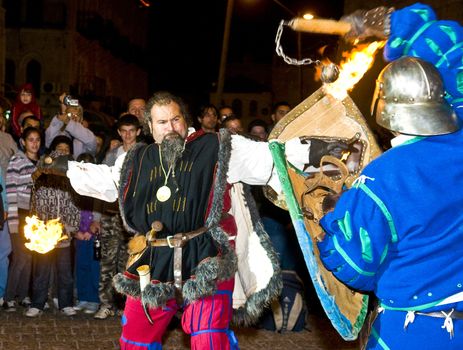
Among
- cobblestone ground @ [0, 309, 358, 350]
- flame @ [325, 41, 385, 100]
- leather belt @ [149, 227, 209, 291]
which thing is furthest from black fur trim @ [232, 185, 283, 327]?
cobblestone ground @ [0, 309, 358, 350]

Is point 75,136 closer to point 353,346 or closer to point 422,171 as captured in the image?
point 353,346

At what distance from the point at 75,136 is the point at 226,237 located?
4.60m

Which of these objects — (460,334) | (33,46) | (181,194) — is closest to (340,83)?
(181,194)

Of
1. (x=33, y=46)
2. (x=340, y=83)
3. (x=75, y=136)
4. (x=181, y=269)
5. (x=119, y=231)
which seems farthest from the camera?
(x=33, y=46)

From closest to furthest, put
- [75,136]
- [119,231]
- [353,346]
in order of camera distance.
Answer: [353,346], [119,231], [75,136]

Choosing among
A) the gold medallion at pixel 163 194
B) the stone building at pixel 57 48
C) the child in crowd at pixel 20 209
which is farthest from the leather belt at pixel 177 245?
the stone building at pixel 57 48

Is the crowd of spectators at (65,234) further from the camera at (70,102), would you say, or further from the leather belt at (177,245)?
the leather belt at (177,245)

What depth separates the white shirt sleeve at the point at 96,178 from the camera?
5.23 meters

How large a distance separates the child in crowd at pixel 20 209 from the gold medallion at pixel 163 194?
13.1 feet

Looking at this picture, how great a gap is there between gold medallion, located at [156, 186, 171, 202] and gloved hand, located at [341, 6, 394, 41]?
1.64 meters

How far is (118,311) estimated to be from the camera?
28.1ft

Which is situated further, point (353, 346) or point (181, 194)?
point (353, 346)

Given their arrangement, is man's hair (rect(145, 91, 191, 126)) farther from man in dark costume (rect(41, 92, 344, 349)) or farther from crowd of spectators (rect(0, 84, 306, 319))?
crowd of spectators (rect(0, 84, 306, 319))

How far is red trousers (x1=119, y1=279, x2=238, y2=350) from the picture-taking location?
460 cm
